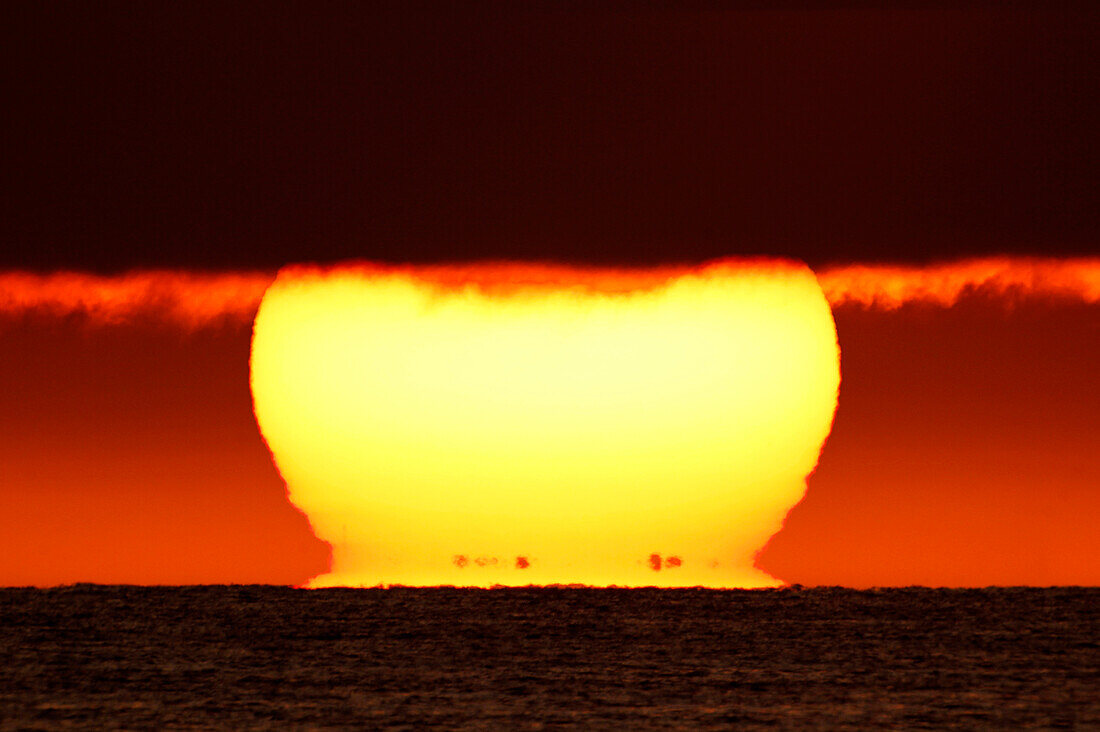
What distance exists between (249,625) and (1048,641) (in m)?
19.1

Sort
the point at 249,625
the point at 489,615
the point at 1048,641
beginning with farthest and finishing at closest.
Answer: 1. the point at 489,615
2. the point at 249,625
3. the point at 1048,641

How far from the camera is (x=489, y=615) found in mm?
49500

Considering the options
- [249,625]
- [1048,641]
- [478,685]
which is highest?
[249,625]

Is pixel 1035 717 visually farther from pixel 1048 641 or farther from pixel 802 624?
pixel 802 624

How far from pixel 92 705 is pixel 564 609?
28982mm

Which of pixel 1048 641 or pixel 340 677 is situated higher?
pixel 1048 641

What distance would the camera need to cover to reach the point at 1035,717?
2281 centimetres

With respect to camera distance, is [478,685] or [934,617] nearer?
[478,685]

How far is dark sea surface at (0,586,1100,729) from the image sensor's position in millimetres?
23703

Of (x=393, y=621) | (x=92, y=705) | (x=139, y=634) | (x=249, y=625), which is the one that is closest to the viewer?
(x=92, y=705)

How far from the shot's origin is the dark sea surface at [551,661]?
23703 millimetres

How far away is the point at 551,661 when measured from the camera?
1350 inches

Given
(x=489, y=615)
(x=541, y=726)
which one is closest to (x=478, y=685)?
(x=541, y=726)

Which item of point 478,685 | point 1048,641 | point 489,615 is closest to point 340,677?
point 478,685
